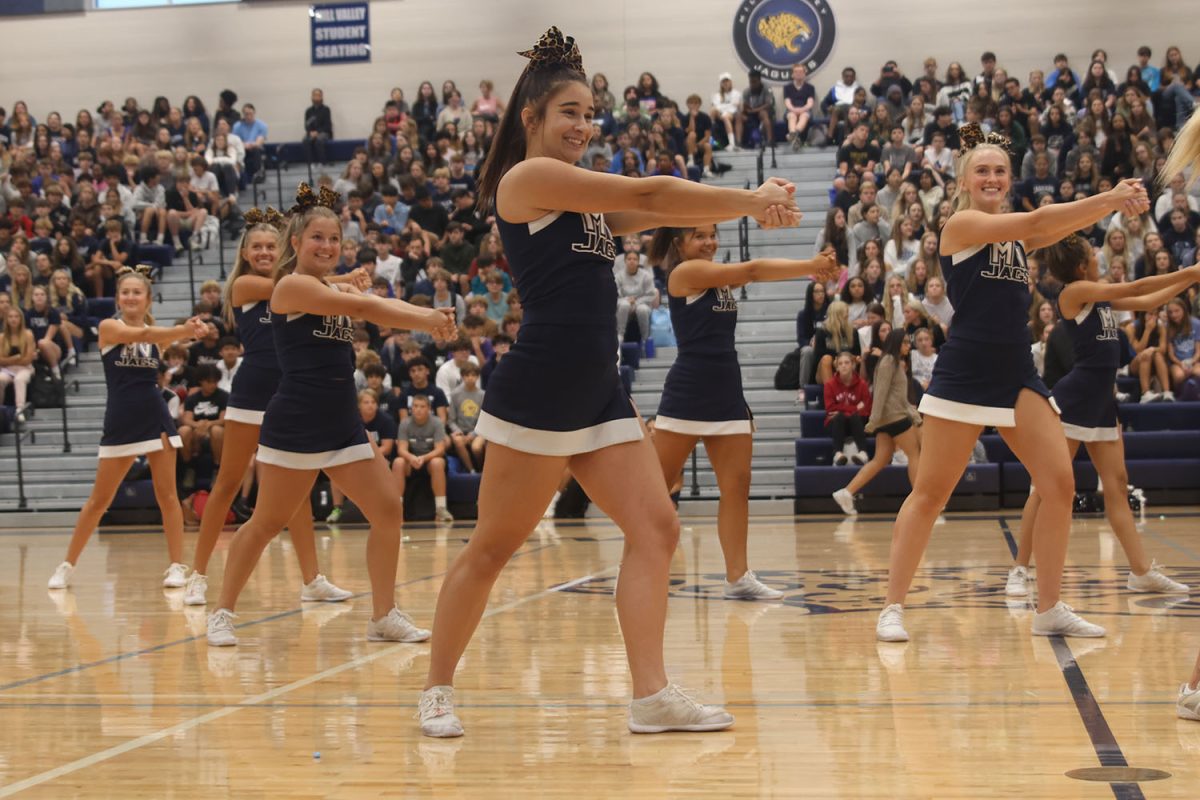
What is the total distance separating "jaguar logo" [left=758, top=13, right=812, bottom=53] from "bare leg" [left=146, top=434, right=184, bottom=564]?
14214 mm

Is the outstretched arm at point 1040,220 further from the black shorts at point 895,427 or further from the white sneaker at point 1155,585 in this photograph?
the black shorts at point 895,427

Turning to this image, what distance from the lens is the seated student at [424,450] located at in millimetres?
12242

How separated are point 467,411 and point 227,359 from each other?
2528mm

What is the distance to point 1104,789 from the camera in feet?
10.1

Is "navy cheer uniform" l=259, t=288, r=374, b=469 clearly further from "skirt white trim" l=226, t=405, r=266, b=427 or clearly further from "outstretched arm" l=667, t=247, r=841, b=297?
"outstretched arm" l=667, t=247, r=841, b=297

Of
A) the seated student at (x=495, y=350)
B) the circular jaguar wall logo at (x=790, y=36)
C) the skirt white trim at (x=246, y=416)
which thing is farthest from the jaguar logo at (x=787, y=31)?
the skirt white trim at (x=246, y=416)

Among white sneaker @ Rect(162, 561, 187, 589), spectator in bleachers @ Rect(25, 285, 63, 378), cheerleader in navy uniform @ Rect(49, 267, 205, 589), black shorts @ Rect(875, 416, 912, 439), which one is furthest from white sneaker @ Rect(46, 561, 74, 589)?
spectator in bleachers @ Rect(25, 285, 63, 378)

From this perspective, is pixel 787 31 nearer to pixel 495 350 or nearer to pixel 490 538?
pixel 495 350

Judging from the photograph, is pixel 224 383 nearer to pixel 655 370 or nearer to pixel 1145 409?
pixel 655 370

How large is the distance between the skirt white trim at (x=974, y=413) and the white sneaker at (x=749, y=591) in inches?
67.3

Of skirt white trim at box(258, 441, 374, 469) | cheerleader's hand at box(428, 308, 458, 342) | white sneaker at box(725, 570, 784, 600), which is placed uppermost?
cheerleader's hand at box(428, 308, 458, 342)

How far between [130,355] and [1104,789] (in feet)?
20.3

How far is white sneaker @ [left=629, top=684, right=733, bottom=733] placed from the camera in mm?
3758

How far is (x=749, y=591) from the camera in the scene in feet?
21.6
